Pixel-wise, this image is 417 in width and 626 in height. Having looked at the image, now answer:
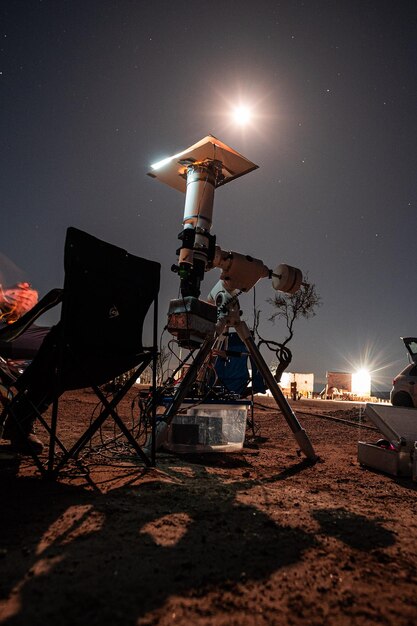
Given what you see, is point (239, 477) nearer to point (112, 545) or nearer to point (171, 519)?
point (171, 519)

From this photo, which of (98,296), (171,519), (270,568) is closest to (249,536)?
(270,568)

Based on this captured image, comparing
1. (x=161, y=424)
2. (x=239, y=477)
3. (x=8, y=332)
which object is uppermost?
(x=8, y=332)

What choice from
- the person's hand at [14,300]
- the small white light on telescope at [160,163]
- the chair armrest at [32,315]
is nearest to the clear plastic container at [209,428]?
the chair armrest at [32,315]

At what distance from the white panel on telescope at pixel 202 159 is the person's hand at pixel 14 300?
251cm

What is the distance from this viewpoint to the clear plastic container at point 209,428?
14.5 feet

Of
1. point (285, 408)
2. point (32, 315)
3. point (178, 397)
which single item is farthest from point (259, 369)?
point (32, 315)

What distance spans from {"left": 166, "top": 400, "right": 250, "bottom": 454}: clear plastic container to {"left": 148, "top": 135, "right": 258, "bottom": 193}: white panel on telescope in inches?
121

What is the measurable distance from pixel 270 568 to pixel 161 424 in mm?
2235

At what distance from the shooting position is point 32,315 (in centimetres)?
284

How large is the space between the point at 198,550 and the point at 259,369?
2.72 meters

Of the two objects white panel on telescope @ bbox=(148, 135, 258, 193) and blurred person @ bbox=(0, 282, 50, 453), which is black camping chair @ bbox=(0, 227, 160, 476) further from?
white panel on telescope @ bbox=(148, 135, 258, 193)

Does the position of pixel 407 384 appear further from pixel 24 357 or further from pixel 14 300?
pixel 14 300

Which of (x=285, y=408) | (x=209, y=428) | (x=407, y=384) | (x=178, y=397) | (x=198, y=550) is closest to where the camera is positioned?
(x=198, y=550)

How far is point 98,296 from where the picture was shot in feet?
9.43
